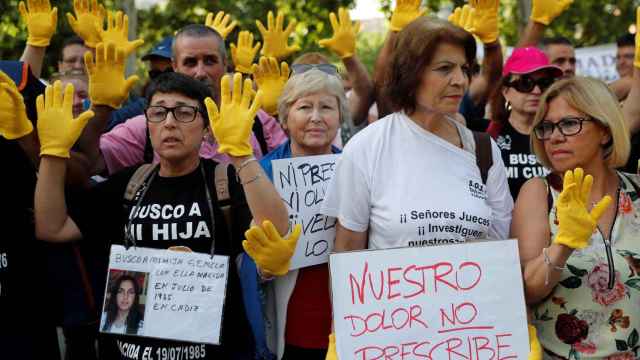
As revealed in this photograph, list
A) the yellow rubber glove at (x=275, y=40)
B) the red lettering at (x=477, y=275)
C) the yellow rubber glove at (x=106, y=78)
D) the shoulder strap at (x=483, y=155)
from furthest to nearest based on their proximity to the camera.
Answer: the yellow rubber glove at (x=275, y=40)
the yellow rubber glove at (x=106, y=78)
the shoulder strap at (x=483, y=155)
the red lettering at (x=477, y=275)

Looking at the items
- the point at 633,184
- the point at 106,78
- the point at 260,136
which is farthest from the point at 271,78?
the point at 633,184

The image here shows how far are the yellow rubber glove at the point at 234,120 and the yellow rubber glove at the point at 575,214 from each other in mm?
1162

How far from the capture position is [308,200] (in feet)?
10.8

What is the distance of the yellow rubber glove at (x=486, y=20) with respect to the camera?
4.49m

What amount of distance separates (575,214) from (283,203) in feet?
3.52

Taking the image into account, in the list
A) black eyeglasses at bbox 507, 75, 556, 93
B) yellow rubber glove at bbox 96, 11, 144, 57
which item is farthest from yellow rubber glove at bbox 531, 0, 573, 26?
yellow rubber glove at bbox 96, 11, 144, 57

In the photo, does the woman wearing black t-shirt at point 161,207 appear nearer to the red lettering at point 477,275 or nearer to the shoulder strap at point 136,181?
the shoulder strap at point 136,181

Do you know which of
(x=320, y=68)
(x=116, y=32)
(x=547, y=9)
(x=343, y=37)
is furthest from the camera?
(x=547, y=9)

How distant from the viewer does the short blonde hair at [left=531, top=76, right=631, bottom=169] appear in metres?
2.84

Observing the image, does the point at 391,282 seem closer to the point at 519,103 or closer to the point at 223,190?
the point at 223,190

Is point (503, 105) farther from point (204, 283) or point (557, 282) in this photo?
point (204, 283)

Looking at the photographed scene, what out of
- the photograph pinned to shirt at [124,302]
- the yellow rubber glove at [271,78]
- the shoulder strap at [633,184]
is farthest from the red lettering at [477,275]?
the yellow rubber glove at [271,78]

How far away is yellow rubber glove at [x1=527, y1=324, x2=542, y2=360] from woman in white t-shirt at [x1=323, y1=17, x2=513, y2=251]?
0.40 metres

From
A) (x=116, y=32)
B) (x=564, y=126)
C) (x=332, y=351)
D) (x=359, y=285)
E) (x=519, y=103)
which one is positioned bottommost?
(x=332, y=351)
